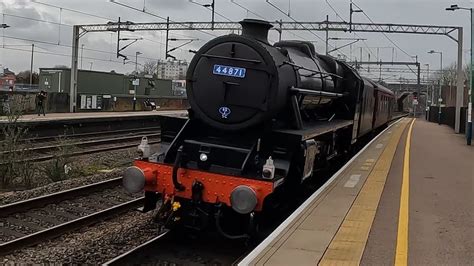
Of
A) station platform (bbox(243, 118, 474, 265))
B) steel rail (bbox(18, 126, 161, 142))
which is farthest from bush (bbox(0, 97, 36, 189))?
station platform (bbox(243, 118, 474, 265))

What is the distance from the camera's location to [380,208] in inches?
311

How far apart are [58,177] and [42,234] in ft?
18.8

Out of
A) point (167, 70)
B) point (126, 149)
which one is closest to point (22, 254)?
point (126, 149)

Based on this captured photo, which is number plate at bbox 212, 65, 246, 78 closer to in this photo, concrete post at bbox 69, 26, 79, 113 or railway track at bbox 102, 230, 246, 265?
railway track at bbox 102, 230, 246, 265

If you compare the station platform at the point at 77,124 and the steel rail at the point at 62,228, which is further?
the station platform at the point at 77,124

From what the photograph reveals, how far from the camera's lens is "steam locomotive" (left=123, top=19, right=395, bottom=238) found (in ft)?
21.9

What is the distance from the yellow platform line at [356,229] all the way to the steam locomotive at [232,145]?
1009 millimetres

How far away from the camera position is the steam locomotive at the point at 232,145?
6684 mm

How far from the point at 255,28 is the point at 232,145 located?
185 centimetres

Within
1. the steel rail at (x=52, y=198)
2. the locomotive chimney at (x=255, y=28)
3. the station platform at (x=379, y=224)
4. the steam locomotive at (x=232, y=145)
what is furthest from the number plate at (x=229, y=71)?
the steel rail at (x=52, y=198)

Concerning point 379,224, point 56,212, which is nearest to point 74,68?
point 56,212

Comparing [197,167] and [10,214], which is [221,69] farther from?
[10,214]

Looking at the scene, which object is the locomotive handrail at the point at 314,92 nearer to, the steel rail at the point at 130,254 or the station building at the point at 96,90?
the steel rail at the point at 130,254

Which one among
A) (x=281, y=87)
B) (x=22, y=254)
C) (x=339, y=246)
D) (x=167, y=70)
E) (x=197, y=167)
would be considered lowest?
(x=22, y=254)
